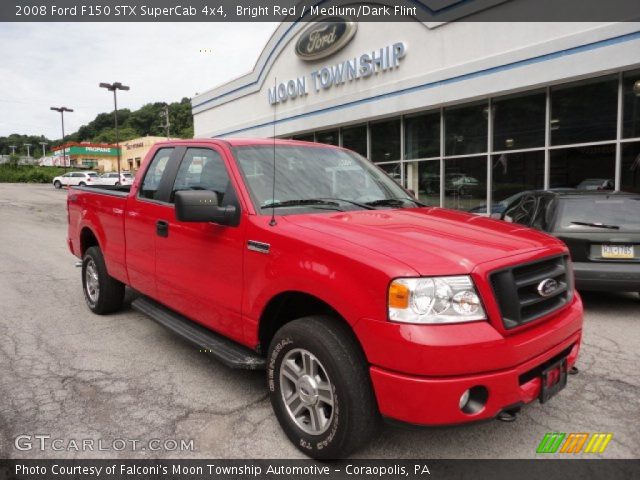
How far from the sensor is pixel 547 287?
Answer: 2.76m

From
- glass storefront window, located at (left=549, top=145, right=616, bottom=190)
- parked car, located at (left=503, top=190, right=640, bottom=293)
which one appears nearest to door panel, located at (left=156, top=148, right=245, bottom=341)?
parked car, located at (left=503, top=190, right=640, bottom=293)

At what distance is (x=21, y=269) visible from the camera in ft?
28.0

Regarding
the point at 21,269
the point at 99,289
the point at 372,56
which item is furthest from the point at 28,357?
the point at 372,56

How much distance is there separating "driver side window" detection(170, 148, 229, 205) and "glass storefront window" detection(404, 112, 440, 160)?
11264mm

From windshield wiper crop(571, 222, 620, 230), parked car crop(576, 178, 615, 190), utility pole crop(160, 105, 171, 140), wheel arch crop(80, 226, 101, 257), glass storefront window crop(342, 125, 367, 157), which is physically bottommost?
wheel arch crop(80, 226, 101, 257)

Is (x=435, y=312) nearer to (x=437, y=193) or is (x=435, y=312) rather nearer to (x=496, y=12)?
(x=496, y=12)

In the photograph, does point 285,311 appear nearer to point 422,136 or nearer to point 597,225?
point 597,225

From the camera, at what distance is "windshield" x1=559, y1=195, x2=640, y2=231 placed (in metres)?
5.69

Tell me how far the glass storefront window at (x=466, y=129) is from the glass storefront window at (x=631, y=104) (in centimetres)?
325

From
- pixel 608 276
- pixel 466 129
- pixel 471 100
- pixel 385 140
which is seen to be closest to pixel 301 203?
pixel 608 276

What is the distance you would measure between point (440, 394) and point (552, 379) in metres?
0.78

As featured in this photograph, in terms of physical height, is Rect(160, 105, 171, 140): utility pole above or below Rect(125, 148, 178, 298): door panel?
above

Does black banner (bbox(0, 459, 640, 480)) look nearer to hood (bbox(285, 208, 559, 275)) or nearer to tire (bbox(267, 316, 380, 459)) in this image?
tire (bbox(267, 316, 380, 459))

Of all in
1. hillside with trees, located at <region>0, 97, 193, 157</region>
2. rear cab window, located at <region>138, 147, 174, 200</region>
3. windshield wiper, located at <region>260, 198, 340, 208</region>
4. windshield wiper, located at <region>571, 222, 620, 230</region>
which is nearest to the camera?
windshield wiper, located at <region>260, 198, 340, 208</region>
